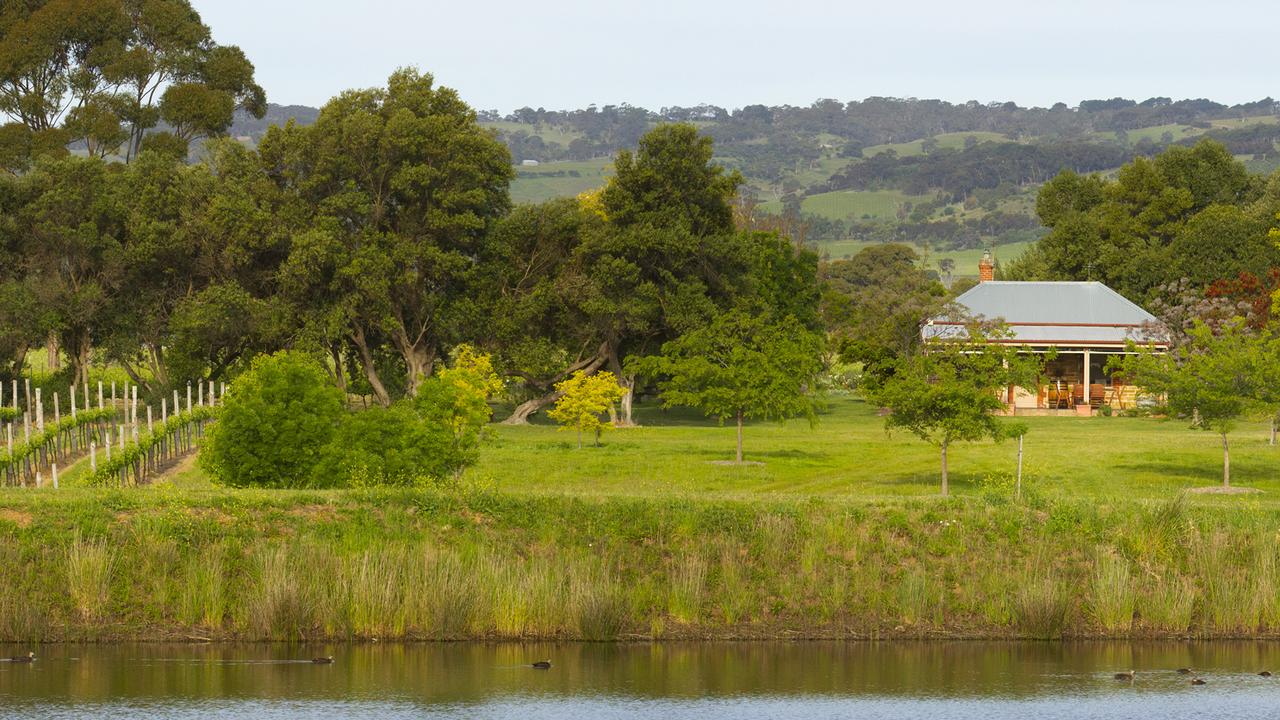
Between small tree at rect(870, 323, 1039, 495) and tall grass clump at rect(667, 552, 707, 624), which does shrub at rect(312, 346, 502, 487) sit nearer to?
tall grass clump at rect(667, 552, 707, 624)

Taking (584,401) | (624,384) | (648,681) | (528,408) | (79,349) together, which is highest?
(79,349)

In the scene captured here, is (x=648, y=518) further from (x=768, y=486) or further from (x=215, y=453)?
(x=768, y=486)

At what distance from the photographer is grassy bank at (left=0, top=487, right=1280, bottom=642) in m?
23.6

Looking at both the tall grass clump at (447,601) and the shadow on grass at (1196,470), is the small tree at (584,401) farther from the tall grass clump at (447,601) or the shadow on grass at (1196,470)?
the tall grass clump at (447,601)

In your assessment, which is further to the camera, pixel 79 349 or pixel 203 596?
pixel 79 349

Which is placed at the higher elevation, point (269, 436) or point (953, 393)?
point (269, 436)

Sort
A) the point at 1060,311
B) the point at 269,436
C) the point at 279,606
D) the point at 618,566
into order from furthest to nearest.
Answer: the point at 1060,311, the point at 269,436, the point at 618,566, the point at 279,606

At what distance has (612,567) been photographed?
25.2m

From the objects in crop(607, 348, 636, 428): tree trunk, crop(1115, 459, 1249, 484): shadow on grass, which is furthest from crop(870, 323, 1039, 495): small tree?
crop(607, 348, 636, 428): tree trunk

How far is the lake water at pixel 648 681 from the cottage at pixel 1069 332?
4064cm

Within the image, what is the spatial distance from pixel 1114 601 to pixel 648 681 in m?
7.62

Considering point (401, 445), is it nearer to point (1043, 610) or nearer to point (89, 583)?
point (89, 583)

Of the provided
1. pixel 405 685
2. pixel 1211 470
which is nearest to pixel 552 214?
pixel 1211 470

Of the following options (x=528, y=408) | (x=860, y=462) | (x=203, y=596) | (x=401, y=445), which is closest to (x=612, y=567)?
(x=203, y=596)
